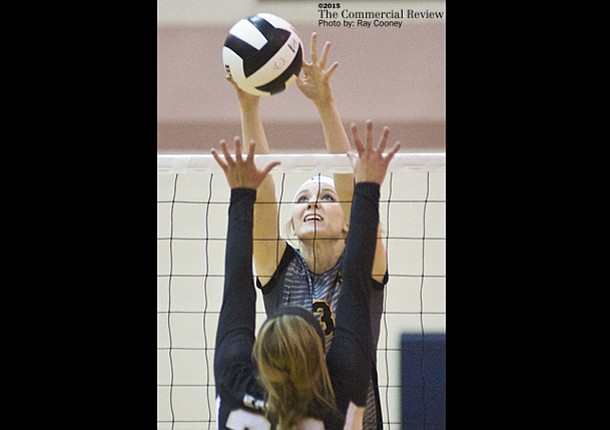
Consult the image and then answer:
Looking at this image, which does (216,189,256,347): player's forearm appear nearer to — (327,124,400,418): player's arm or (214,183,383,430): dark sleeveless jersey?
(214,183,383,430): dark sleeveless jersey

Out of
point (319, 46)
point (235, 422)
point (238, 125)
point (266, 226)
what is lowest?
point (235, 422)

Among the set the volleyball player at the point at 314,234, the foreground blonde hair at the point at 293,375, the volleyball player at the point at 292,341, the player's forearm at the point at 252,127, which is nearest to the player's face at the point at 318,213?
the volleyball player at the point at 314,234

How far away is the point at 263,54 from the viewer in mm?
3039

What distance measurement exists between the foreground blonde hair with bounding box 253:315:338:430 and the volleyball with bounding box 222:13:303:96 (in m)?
0.84

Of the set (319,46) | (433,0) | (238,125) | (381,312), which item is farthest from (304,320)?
(433,0)

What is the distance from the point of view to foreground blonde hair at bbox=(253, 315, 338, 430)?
2.97 m

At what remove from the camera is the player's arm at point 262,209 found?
3.12 meters

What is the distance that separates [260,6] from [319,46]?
10.1 inches

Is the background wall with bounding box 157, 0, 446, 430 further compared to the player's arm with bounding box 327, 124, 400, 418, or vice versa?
the background wall with bounding box 157, 0, 446, 430

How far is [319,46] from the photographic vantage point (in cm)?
317

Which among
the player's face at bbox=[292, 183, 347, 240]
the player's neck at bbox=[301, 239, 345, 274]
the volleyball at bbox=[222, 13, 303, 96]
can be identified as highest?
the volleyball at bbox=[222, 13, 303, 96]

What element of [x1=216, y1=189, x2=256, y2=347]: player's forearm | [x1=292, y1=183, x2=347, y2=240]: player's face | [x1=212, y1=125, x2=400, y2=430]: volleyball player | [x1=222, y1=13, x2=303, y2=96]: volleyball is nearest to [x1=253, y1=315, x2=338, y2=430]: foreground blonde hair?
[x1=212, y1=125, x2=400, y2=430]: volleyball player

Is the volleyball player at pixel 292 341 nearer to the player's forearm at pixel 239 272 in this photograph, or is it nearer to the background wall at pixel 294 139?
the player's forearm at pixel 239 272
